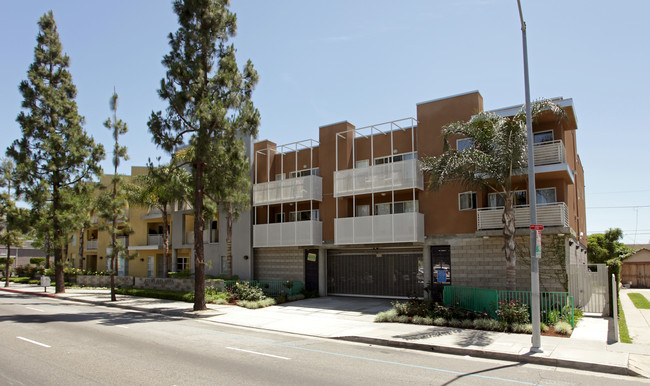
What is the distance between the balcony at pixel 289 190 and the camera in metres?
26.0

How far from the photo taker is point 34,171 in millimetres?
29094

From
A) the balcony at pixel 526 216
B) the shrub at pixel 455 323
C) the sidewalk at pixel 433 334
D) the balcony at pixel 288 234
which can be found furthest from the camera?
the balcony at pixel 288 234

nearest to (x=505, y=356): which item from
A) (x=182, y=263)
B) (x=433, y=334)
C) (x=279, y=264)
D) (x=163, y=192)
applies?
(x=433, y=334)

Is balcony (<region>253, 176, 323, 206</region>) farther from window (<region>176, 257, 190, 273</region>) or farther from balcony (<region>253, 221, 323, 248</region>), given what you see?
window (<region>176, 257, 190, 273</region>)

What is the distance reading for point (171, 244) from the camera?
114ft

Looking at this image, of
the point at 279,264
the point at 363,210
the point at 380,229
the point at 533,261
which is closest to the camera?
the point at 533,261

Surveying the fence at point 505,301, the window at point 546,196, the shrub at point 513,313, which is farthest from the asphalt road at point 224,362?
the window at point 546,196

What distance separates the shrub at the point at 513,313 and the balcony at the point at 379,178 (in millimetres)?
8195

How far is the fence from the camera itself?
14938 millimetres

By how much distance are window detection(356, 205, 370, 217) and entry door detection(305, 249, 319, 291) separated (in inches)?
138

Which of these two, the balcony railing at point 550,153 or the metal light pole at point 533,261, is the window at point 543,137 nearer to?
the balcony railing at point 550,153

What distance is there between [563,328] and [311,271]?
1540 centimetres

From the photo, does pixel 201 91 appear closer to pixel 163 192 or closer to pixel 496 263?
pixel 163 192

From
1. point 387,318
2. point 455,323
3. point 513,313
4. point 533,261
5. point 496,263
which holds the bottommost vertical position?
point 387,318
